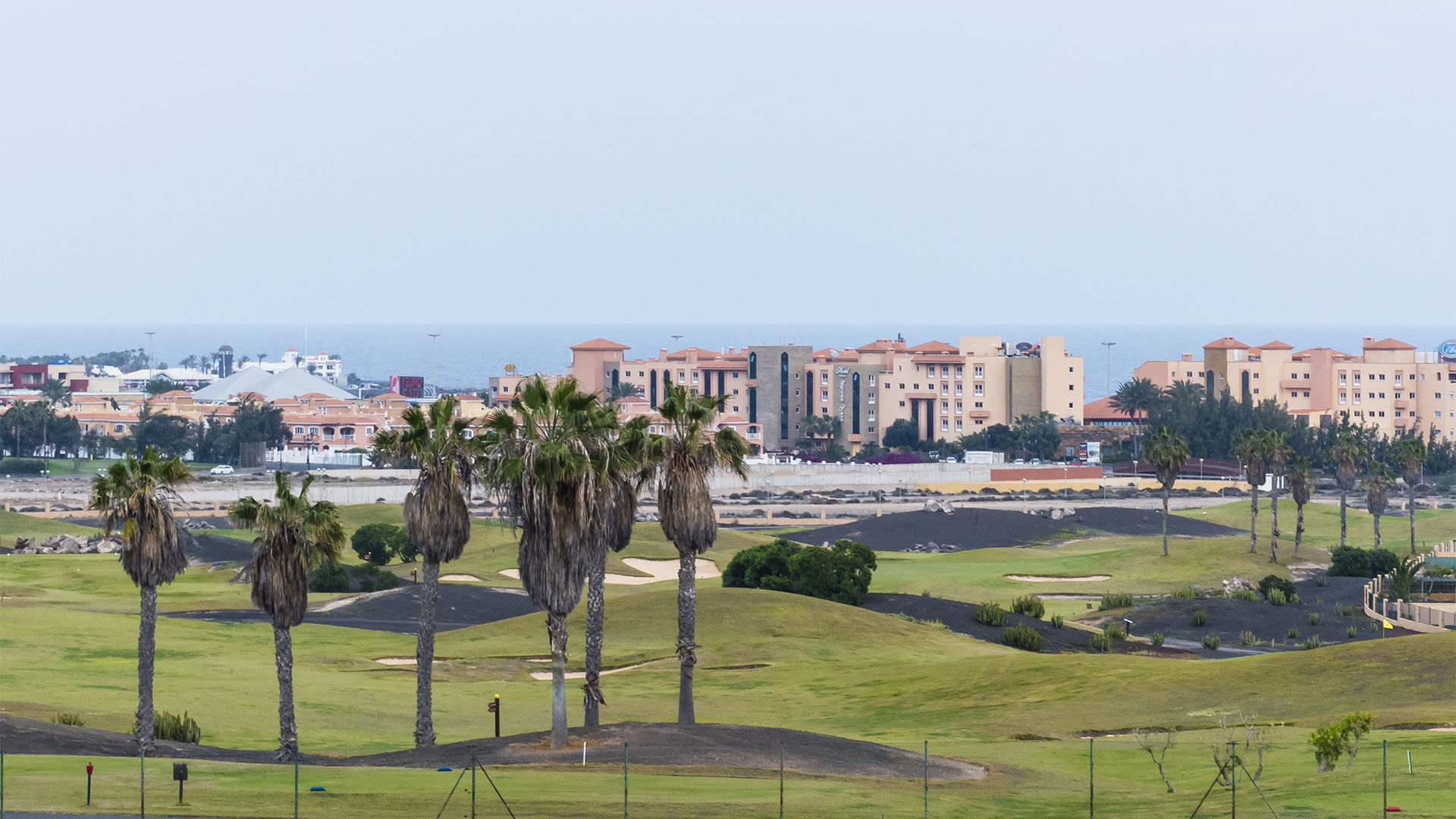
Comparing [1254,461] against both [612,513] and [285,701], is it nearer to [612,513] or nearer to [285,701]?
[612,513]

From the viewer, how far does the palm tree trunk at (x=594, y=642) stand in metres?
44.5

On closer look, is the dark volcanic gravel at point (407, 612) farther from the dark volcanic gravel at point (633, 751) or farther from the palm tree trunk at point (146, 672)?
the dark volcanic gravel at point (633, 751)

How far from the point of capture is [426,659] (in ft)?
155

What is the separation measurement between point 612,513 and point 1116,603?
50.5 metres

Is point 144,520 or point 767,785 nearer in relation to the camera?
point 767,785

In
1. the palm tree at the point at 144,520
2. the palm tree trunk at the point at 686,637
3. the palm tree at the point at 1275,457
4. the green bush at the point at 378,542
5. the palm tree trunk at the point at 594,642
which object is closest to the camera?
the palm tree at the point at 144,520

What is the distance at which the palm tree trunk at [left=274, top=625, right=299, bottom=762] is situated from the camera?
4356 cm

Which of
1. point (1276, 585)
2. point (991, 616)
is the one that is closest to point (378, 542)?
point (991, 616)

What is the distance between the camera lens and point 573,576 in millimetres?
42125

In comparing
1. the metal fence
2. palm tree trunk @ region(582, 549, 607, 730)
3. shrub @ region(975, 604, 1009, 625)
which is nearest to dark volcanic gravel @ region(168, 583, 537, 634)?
shrub @ region(975, 604, 1009, 625)

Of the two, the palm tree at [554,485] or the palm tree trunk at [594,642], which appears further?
the palm tree trunk at [594,642]

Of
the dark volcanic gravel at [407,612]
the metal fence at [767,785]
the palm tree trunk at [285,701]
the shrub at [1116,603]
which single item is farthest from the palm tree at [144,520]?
the shrub at [1116,603]

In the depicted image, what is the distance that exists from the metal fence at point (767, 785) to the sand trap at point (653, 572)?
59212mm

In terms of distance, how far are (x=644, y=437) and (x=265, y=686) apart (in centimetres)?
2111
